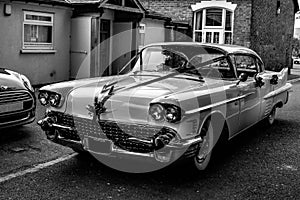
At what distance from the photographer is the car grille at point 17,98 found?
5.35 metres

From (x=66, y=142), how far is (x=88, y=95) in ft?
1.90

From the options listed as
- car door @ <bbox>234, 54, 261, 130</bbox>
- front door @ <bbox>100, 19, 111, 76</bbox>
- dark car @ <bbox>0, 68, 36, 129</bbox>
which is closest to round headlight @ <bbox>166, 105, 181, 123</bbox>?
car door @ <bbox>234, 54, 261, 130</bbox>

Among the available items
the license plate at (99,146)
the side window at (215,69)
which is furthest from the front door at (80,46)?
the license plate at (99,146)

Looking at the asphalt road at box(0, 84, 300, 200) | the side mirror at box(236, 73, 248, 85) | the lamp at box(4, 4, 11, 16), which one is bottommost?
the asphalt road at box(0, 84, 300, 200)

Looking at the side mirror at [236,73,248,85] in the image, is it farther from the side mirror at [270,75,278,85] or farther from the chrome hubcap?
the side mirror at [270,75,278,85]

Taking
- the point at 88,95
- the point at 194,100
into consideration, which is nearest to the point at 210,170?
the point at 194,100

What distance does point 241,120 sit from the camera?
5480 mm

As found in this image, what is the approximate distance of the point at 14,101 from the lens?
5.51m

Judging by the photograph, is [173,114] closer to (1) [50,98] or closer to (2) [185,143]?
(2) [185,143]

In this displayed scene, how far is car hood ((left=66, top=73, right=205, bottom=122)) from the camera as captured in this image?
13.2 ft

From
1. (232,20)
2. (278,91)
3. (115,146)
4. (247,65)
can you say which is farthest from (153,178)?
(232,20)

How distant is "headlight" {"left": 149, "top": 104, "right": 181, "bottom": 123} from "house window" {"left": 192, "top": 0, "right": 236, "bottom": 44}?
51.9 ft

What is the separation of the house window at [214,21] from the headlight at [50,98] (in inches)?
606

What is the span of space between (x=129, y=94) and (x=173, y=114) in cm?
60
